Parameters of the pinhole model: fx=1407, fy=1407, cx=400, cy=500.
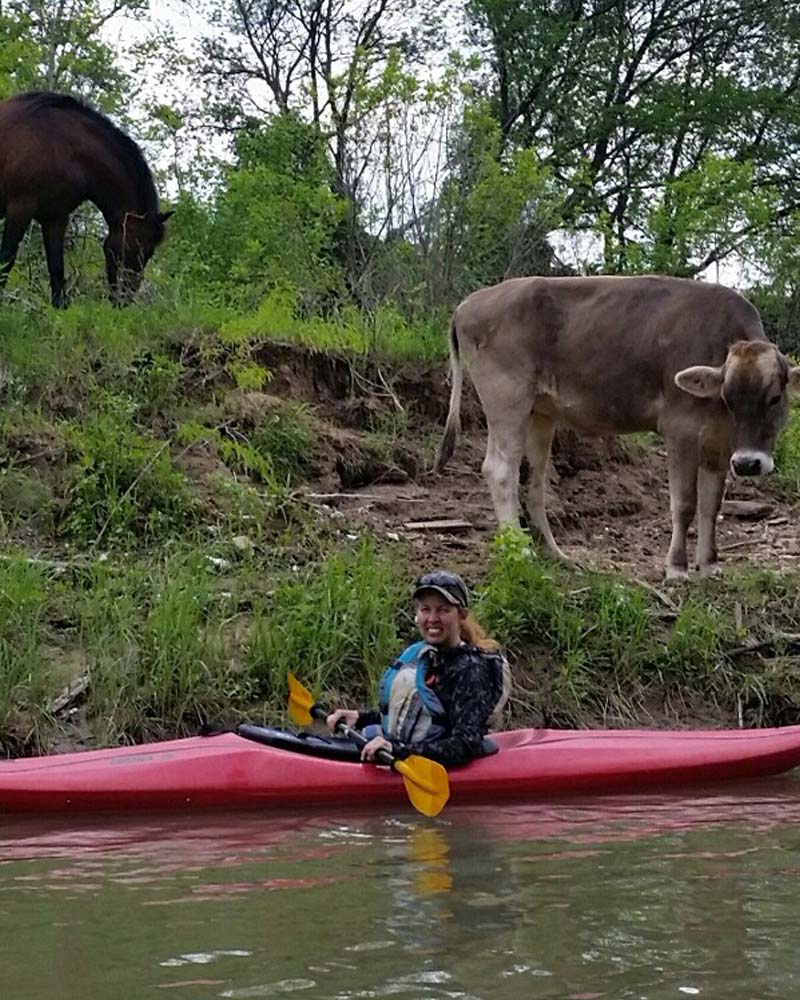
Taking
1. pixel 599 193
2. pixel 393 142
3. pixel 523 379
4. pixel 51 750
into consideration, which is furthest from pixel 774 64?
pixel 51 750

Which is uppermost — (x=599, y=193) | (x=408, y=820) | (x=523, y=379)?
(x=599, y=193)

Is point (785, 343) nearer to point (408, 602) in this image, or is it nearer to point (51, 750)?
point (408, 602)

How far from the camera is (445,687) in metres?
5.92

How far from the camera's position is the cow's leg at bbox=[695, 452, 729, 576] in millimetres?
8297

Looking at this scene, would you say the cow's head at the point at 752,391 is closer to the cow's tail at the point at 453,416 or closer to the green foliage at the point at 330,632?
the cow's tail at the point at 453,416

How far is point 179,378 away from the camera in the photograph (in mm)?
9453

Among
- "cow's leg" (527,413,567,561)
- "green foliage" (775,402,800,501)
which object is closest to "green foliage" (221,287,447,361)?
"cow's leg" (527,413,567,561)

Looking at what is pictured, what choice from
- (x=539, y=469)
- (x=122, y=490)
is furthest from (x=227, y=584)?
(x=539, y=469)

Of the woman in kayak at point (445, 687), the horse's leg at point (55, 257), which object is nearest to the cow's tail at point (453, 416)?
the woman in kayak at point (445, 687)

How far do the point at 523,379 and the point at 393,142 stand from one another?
171 inches

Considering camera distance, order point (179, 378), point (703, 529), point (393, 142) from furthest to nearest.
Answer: point (393, 142)
point (179, 378)
point (703, 529)

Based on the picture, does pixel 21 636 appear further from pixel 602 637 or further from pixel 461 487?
pixel 461 487

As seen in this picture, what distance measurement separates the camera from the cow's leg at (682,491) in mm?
8156

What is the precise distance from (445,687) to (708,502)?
307 centimetres
